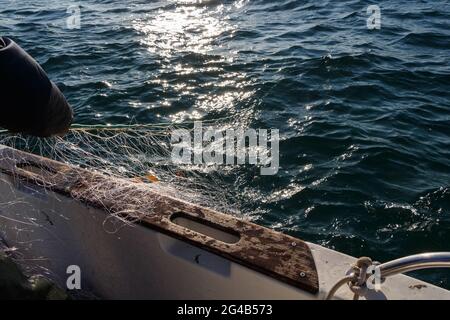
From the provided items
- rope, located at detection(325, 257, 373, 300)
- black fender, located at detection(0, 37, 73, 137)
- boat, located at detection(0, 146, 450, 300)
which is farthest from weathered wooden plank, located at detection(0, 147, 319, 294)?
black fender, located at detection(0, 37, 73, 137)

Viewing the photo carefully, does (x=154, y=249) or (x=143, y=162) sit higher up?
(x=154, y=249)

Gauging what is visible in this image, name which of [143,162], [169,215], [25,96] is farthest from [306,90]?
[25,96]

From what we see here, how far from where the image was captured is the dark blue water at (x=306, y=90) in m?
5.72

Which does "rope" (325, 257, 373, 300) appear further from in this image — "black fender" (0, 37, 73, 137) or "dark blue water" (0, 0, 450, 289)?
"dark blue water" (0, 0, 450, 289)

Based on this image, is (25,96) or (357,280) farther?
(357,280)

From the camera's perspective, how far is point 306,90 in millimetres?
8734

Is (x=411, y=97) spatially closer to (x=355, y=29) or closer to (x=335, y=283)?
(x=355, y=29)

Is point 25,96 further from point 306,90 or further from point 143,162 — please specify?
point 306,90

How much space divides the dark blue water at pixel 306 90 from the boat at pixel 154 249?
219cm

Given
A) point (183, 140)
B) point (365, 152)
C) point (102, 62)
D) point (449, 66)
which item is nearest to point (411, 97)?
point (449, 66)

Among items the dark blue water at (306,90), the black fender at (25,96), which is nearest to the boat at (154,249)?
the black fender at (25,96)

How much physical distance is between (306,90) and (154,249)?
5.94 metres

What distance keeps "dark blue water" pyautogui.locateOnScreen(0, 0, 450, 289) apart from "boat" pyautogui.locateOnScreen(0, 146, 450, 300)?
86.4 inches

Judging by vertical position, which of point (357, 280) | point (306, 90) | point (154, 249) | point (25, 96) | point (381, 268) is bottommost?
point (306, 90)
